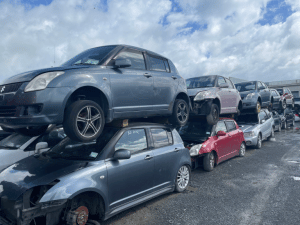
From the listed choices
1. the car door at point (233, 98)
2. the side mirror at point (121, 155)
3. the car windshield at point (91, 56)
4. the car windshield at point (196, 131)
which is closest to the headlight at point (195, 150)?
the car windshield at point (196, 131)

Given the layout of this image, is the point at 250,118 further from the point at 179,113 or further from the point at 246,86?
the point at 179,113

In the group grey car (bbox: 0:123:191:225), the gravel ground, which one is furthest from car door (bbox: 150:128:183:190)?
the gravel ground

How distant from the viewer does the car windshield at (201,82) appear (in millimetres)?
7992

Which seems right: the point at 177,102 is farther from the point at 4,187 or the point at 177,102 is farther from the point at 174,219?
the point at 4,187

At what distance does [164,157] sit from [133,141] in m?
0.74

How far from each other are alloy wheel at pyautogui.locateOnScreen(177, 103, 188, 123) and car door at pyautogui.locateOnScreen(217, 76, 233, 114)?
2.06 m

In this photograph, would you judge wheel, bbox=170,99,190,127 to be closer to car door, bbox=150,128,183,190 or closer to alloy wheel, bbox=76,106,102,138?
car door, bbox=150,128,183,190

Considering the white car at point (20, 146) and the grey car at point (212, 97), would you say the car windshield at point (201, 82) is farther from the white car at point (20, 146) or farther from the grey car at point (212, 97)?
the white car at point (20, 146)

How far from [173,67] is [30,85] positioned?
3535 mm

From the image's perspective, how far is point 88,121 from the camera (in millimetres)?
3646

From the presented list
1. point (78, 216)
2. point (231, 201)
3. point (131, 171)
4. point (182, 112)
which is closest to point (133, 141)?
point (131, 171)

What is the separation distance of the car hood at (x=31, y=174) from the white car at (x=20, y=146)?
1.64 metres

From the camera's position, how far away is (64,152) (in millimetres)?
3982

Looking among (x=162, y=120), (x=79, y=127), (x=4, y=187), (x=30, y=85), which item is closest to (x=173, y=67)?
(x=162, y=120)
